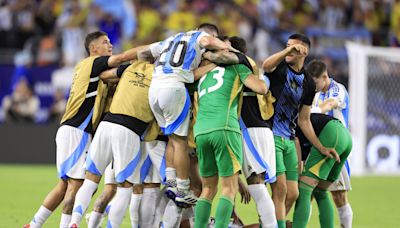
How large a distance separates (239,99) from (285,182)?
0.98m

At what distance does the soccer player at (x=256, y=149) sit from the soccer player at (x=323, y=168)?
26.8 inches

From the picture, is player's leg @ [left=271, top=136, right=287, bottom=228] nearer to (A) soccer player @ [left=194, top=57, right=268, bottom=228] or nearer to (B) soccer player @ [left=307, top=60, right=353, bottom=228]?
(A) soccer player @ [left=194, top=57, right=268, bottom=228]

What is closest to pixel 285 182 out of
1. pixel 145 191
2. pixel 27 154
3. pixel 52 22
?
pixel 145 191

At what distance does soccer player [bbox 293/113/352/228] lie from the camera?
9.11 m

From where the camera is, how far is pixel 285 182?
28.9 feet

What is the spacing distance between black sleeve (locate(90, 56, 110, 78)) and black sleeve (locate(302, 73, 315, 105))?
→ 6.62 ft

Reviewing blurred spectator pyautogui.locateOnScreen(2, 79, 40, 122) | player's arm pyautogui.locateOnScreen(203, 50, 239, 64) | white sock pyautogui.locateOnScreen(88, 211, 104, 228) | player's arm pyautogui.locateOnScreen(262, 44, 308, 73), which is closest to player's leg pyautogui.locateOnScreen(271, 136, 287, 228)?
player's arm pyautogui.locateOnScreen(262, 44, 308, 73)

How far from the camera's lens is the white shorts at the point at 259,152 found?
8.53 m

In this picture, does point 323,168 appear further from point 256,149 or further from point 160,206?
point 160,206

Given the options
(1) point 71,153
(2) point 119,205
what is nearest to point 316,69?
(2) point 119,205

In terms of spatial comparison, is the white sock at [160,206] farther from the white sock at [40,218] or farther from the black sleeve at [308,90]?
the black sleeve at [308,90]

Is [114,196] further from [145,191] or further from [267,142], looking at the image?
[267,142]

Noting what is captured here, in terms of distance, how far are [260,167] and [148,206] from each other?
1.31 m

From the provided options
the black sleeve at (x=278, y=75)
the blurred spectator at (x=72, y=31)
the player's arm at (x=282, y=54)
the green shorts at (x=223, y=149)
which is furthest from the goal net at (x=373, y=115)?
the green shorts at (x=223, y=149)
